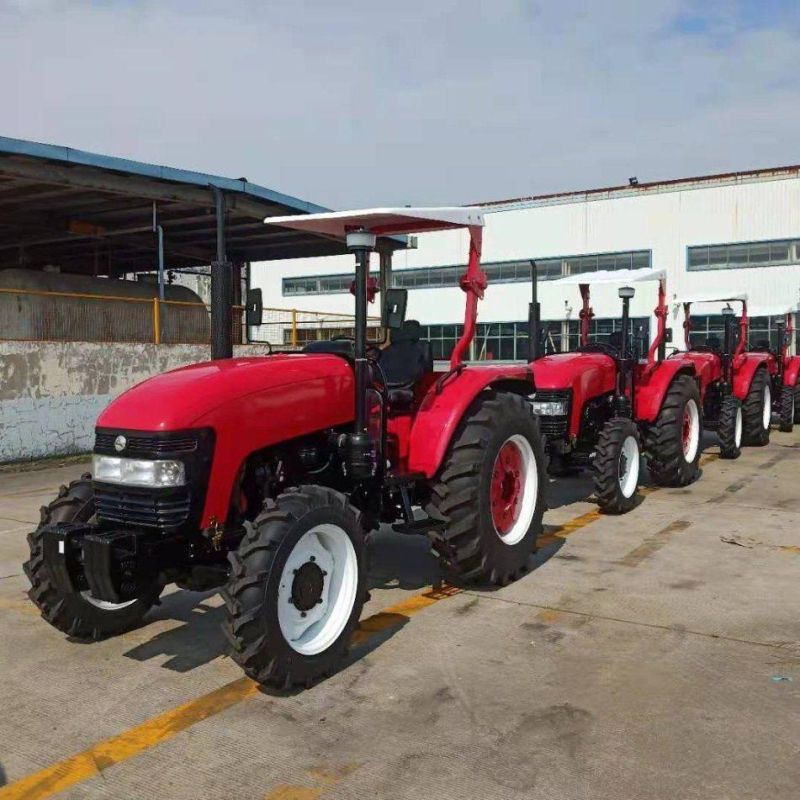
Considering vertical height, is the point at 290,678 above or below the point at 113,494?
below

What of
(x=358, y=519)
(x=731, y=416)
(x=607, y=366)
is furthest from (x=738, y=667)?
(x=731, y=416)

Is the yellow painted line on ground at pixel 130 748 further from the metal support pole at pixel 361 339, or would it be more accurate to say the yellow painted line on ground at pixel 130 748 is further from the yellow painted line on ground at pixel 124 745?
the metal support pole at pixel 361 339

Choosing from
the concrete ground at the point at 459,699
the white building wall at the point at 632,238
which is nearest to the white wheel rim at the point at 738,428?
the concrete ground at the point at 459,699

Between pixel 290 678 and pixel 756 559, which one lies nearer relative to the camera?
pixel 290 678

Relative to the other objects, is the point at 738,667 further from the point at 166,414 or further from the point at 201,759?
the point at 166,414

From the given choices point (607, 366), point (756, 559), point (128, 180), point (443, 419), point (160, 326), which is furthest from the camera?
point (160, 326)

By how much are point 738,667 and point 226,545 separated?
2378 millimetres

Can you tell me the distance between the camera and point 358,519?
378 cm

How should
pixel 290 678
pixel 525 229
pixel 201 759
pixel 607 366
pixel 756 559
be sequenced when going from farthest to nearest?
pixel 525 229 → pixel 607 366 → pixel 756 559 → pixel 290 678 → pixel 201 759

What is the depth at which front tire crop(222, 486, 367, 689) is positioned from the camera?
10.7ft

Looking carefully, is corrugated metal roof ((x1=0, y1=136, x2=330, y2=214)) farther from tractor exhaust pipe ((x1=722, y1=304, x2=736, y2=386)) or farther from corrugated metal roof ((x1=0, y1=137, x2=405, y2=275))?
tractor exhaust pipe ((x1=722, y1=304, x2=736, y2=386))

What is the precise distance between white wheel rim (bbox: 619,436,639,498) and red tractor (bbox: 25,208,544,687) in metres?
2.39

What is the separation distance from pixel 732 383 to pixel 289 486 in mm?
8645

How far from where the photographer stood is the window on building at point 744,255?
2420 cm
